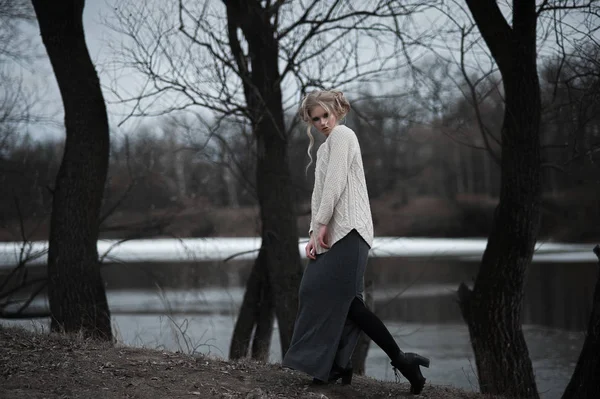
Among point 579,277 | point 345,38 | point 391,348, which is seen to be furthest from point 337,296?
point 579,277

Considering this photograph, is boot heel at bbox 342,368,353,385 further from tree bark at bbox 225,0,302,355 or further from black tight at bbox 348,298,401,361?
tree bark at bbox 225,0,302,355

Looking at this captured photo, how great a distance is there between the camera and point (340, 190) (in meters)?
4.05

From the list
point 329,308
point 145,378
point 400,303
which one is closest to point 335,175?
point 329,308

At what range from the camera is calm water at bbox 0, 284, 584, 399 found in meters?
10.3

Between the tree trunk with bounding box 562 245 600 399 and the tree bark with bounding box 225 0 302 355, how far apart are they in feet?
13.4

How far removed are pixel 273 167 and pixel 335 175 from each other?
486 centimetres

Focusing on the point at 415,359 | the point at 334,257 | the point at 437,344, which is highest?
the point at 334,257

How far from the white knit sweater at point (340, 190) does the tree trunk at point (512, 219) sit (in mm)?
3153

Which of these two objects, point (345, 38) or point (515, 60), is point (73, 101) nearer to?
point (345, 38)

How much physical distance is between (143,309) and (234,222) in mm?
4991

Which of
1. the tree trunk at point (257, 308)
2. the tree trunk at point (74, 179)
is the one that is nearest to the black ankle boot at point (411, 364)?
the tree trunk at point (74, 179)

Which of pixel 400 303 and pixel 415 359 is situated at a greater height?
pixel 415 359

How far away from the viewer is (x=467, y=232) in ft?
106

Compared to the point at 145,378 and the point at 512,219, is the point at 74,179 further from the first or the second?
the point at 512,219
